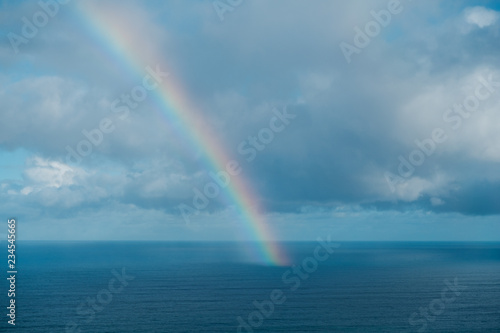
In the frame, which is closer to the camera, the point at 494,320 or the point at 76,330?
the point at 76,330

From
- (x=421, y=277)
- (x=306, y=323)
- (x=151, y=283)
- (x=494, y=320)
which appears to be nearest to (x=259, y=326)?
(x=306, y=323)

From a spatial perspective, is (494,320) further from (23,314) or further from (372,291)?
(23,314)

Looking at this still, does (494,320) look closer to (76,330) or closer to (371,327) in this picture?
(371,327)

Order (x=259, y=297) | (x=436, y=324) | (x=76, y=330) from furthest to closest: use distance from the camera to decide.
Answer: (x=259, y=297) < (x=436, y=324) < (x=76, y=330)

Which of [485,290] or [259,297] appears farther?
[485,290]

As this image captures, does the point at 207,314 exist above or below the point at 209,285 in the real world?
below

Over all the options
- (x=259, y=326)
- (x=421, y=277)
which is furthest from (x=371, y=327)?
(x=421, y=277)

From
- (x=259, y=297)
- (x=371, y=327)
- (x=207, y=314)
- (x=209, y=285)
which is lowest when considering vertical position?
(x=371, y=327)

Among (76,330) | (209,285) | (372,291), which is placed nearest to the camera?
(76,330)

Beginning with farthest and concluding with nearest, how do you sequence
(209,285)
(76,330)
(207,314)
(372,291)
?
(209,285) → (372,291) → (207,314) → (76,330)
